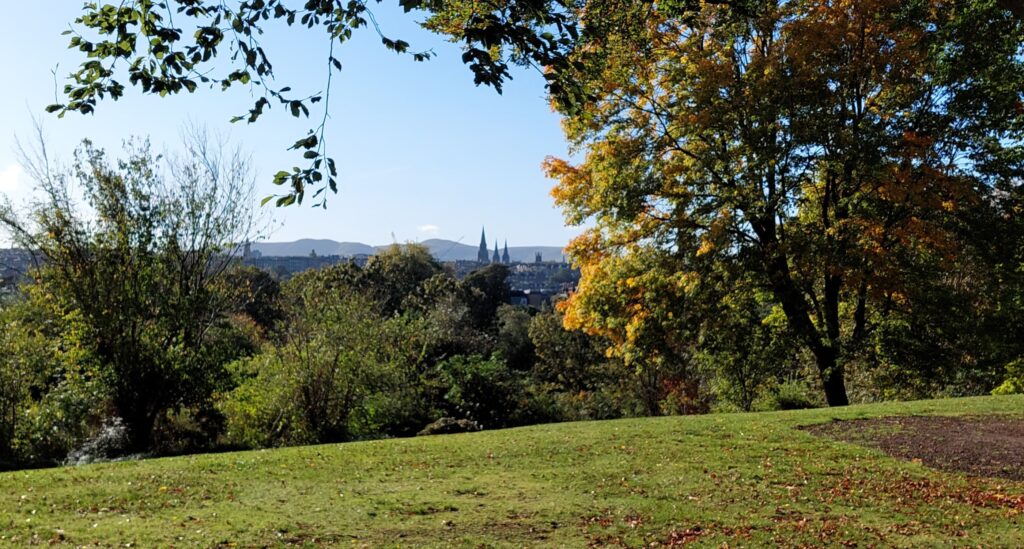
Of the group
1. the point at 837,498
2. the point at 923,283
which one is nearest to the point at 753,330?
the point at 923,283

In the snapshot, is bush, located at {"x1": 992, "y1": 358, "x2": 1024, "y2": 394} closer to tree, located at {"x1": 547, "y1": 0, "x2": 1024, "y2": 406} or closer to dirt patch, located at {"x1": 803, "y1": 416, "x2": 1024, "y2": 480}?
tree, located at {"x1": 547, "y1": 0, "x2": 1024, "y2": 406}

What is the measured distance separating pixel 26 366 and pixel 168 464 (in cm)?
393

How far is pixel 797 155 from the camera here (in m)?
15.0

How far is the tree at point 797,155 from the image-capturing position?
1434 cm

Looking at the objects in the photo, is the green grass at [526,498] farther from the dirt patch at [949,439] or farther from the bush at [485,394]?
the bush at [485,394]

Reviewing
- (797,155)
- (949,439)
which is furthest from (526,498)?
(797,155)

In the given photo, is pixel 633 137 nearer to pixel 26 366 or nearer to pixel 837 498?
pixel 837 498

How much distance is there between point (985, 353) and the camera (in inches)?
615

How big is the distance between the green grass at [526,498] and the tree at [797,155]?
216 inches

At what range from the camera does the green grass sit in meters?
6.29

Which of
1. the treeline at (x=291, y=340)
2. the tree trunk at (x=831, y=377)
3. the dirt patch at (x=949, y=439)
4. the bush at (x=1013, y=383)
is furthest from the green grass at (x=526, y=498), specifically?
the bush at (x=1013, y=383)

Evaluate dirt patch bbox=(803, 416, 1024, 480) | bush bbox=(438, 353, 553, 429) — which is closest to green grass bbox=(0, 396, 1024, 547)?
dirt patch bbox=(803, 416, 1024, 480)

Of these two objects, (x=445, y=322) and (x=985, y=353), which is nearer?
(x=985, y=353)

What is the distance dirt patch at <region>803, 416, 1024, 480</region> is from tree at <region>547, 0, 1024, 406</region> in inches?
138
